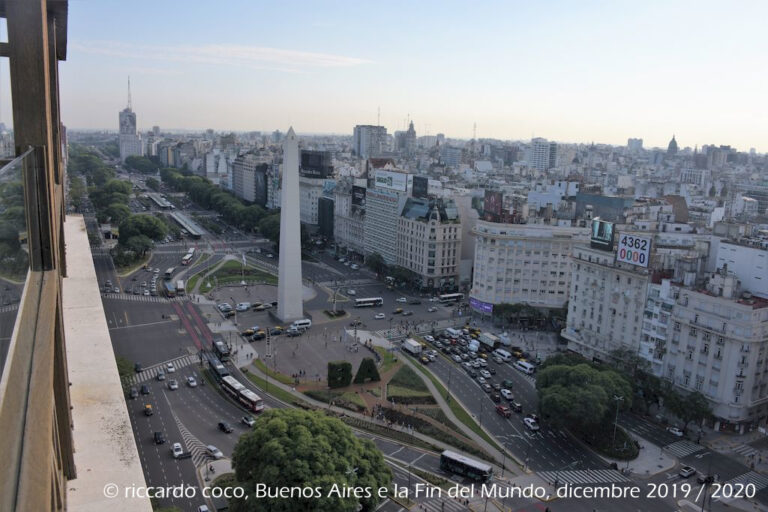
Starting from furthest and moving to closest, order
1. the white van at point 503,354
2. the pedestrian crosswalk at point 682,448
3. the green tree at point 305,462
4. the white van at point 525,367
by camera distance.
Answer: the white van at point 503,354 → the white van at point 525,367 → the pedestrian crosswalk at point 682,448 → the green tree at point 305,462

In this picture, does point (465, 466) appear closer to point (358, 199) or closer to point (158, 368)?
point (158, 368)

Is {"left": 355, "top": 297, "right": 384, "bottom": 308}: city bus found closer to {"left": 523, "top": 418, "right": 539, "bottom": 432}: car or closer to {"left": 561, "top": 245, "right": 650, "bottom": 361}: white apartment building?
{"left": 561, "top": 245, "right": 650, "bottom": 361}: white apartment building

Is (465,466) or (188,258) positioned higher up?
(188,258)

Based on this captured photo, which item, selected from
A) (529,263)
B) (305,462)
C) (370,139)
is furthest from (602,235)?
(370,139)

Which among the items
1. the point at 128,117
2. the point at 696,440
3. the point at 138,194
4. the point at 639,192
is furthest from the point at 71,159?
the point at 696,440

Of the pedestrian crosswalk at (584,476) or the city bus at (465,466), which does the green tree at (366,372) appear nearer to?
the city bus at (465,466)

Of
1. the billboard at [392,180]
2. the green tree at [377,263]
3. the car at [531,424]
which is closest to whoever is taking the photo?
the car at [531,424]

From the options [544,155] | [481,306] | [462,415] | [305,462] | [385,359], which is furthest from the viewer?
[544,155]

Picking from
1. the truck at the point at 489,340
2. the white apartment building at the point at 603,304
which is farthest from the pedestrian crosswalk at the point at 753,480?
the truck at the point at 489,340
